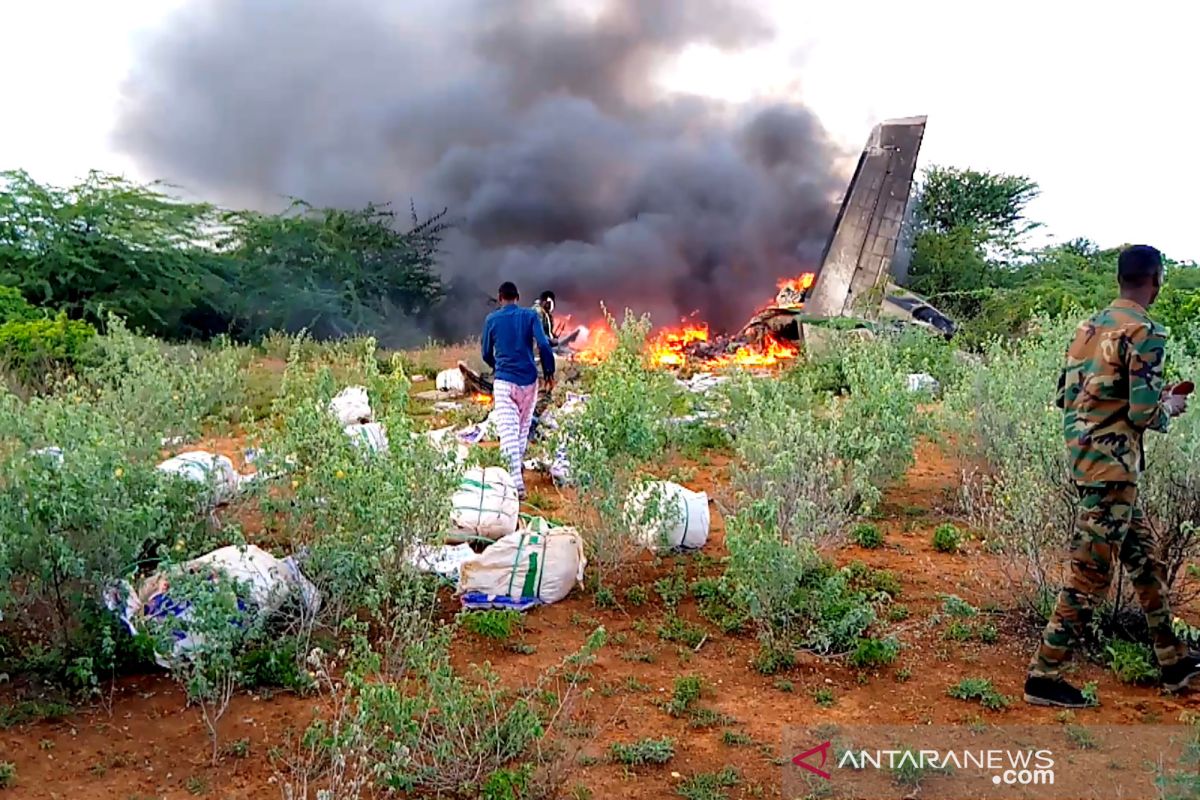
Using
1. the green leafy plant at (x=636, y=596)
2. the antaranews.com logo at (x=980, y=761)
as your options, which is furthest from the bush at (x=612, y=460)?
the antaranews.com logo at (x=980, y=761)

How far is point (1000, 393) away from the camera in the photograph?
6227 millimetres

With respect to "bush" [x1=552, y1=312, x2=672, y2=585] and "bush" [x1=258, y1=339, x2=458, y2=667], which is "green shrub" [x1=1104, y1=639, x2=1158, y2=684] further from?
"bush" [x1=258, y1=339, x2=458, y2=667]

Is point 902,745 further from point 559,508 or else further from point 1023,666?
point 559,508

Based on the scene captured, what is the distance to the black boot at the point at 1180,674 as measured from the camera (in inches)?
138

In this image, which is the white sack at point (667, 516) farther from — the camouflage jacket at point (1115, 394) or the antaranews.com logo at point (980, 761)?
the camouflage jacket at point (1115, 394)

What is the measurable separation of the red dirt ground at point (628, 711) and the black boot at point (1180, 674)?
0.19ft

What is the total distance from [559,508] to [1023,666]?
3.32 meters

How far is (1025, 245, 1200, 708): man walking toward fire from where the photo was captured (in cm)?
322

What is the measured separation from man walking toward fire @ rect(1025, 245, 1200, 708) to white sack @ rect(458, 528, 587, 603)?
2.13 metres

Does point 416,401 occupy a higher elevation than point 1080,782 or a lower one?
higher

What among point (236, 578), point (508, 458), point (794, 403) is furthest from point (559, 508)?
point (236, 578)

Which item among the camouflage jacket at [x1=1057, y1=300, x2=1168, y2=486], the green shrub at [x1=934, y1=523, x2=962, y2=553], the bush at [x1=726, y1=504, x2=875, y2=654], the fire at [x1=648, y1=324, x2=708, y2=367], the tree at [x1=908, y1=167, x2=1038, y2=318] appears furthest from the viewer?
the tree at [x1=908, y1=167, x2=1038, y2=318]

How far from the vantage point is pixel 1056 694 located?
3432 millimetres

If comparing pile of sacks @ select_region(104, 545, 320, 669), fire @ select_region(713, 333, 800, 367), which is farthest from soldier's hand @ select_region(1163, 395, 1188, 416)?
fire @ select_region(713, 333, 800, 367)
